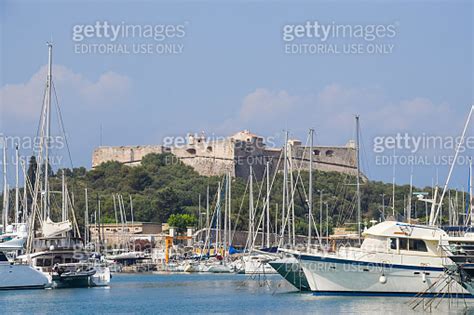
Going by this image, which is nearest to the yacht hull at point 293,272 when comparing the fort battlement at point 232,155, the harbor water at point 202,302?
the harbor water at point 202,302

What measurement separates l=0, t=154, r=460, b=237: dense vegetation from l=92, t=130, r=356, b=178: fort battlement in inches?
55.5

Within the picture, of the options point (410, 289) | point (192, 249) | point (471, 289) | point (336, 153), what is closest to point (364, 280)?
point (410, 289)

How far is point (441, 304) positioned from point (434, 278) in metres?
0.76

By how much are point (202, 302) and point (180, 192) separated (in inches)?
2128

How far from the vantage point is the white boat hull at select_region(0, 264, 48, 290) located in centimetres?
3691

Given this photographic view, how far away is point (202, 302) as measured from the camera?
34.9m

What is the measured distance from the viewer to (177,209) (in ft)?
281

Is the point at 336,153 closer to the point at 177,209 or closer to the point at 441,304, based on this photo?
the point at 177,209

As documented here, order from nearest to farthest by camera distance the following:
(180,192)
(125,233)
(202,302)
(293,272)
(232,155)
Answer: (202,302) < (293,272) < (125,233) < (180,192) < (232,155)

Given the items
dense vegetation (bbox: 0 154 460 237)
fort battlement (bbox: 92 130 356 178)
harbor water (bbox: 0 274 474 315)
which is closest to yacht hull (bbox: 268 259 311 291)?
harbor water (bbox: 0 274 474 315)

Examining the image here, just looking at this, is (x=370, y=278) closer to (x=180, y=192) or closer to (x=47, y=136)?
(x=47, y=136)

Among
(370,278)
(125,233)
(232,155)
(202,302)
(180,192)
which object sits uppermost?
(232,155)

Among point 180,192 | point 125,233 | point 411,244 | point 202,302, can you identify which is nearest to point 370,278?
point 411,244

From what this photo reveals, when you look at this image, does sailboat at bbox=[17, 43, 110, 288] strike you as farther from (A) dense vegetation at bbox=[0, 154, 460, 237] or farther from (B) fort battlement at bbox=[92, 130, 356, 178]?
(B) fort battlement at bbox=[92, 130, 356, 178]
